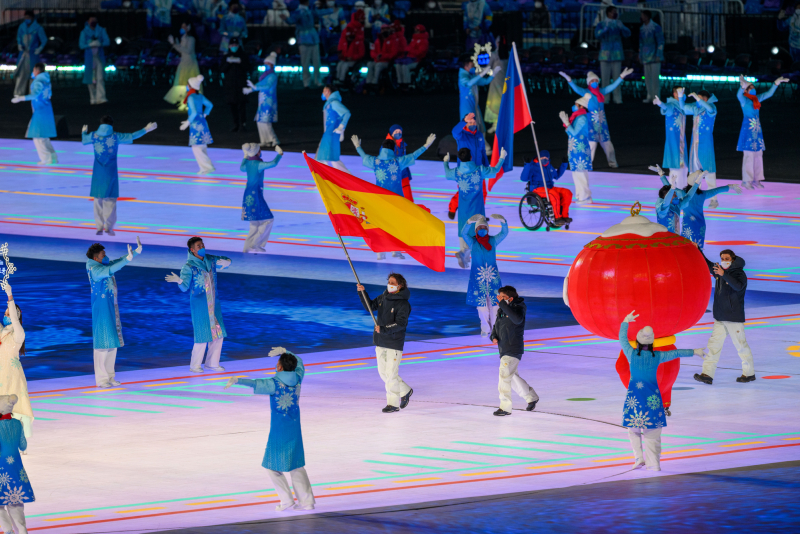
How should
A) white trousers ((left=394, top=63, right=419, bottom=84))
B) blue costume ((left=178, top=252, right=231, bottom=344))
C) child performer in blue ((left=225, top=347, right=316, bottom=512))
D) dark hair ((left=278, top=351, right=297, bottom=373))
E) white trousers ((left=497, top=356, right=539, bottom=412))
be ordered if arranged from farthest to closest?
white trousers ((left=394, top=63, right=419, bottom=84)), blue costume ((left=178, top=252, right=231, bottom=344)), white trousers ((left=497, top=356, right=539, bottom=412)), dark hair ((left=278, top=351, right=297, bottom=373)), child performer in blue ((left=225, top=347, right=316, bottom=512))

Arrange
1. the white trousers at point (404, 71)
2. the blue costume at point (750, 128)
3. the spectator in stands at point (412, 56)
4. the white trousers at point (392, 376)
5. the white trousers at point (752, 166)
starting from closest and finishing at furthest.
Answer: the white trousers at point (392, 376) → the blue costume at point (750, 128) → the white trousers at point (752, 166) → the spectator in stands at point (412, 56) → the white trousers at point (404, 71)

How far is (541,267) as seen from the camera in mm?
20953

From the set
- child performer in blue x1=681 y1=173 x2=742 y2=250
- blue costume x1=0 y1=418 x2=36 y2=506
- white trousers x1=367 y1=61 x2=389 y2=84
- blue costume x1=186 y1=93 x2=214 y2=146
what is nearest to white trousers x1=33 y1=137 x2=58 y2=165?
blue costume x1=186 y1=93 x2=214 y2=146

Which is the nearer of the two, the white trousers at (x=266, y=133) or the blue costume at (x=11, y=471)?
the blue costume at (x=11, y=471)

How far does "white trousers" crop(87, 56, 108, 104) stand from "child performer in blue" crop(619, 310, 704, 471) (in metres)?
32.8

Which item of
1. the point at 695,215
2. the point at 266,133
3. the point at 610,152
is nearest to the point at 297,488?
the point at 695,215

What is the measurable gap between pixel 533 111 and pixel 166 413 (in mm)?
26684

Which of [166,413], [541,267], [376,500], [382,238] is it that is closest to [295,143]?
[541,267]

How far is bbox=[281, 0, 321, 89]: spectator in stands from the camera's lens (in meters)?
44.0

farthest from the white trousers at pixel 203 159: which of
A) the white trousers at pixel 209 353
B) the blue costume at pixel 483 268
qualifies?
the white trousers at pixel 209 353

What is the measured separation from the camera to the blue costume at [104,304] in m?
14.8

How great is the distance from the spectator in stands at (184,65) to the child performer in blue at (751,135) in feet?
53.1

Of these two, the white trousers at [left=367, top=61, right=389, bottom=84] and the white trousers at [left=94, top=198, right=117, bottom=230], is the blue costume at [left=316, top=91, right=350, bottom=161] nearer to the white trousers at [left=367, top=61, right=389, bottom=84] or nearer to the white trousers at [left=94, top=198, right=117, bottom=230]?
the white trousers at [left=94, top=198, right=117, bottom=230]

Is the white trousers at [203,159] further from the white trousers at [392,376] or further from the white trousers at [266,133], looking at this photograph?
the white trousers at [392,376]
